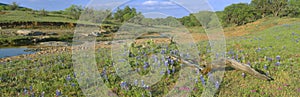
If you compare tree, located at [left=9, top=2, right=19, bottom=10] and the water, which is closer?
the water

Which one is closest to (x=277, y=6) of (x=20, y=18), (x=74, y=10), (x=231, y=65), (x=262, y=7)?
(x=262, y=7)

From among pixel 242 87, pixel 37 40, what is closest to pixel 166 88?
pixel 242 87

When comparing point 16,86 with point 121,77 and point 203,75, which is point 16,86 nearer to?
point 121,77

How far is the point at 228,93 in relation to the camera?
6.19 metres

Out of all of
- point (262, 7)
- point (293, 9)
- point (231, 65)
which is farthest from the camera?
point (262, 7)

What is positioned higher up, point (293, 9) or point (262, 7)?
point (262, 7)

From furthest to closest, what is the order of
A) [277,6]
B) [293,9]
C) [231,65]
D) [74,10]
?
[74,10], [277,6], [293,9], [231,65]

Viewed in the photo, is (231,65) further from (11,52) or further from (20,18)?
(20,18)

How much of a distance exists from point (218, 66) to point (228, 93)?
171 centimetres

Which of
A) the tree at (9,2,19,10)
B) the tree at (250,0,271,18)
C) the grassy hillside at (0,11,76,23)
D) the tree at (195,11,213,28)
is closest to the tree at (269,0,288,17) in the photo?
→ the tree at (250,0,271,18)

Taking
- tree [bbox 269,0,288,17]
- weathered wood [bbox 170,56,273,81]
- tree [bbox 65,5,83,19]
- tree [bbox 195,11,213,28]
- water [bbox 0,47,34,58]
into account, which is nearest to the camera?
weathered wood [bbox 170,56,273,81]

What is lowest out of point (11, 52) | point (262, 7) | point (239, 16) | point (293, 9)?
point (11, 52)

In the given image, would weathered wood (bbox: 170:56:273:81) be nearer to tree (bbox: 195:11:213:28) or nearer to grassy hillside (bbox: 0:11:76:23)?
tree (bbox: 195:11:213:28)

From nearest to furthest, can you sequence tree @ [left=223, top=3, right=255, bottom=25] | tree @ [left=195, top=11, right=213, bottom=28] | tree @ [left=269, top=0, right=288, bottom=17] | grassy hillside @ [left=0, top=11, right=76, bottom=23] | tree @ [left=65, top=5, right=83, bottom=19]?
tree @ [left=195, top=11, right=213, bottom=28], grassy hillside @ [left=0, top=11, right=76, bottom=23], tree @ [left=269, top=0, right=288, bottom=17], tree @ [left=223, top=3, right=255, bottom=25], tree @ [left=65, top=5, right=83, bottom=19]
